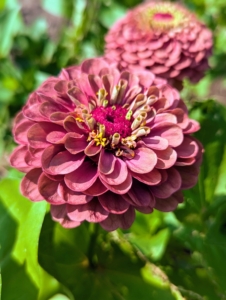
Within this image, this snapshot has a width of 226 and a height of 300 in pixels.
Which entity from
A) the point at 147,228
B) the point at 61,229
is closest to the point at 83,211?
the point at 61,229

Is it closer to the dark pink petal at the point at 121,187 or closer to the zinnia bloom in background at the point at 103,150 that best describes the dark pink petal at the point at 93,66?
the zinnia bloom in background at the point at 103,150

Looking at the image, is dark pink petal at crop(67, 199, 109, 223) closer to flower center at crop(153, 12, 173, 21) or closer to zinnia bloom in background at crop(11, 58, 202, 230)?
zinnia bloom in background at crop(11, 58, 202, 230)

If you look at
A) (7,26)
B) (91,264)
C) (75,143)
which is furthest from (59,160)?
(7,26)

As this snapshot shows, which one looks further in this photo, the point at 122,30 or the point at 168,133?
the point at 122,30

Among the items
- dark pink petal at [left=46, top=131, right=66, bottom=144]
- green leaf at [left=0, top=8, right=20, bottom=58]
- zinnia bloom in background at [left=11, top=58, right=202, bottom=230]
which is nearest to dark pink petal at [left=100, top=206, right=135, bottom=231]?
zinnia bloom in background at [left=11, top=58, right=202, bottom=230]

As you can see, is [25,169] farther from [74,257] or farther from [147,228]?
[147,228]

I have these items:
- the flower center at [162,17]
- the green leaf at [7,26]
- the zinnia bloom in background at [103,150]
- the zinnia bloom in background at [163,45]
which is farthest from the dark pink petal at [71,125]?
the green leaf at [7,26]
